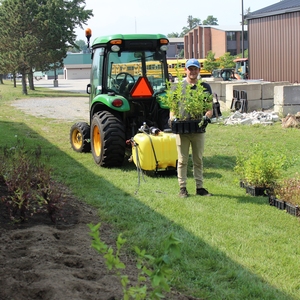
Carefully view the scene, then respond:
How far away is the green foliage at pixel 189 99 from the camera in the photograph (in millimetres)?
7465

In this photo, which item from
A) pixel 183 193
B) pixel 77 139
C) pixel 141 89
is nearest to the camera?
pixel 183 193

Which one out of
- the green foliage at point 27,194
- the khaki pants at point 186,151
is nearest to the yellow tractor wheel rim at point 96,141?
the khaki pants at point 186,151

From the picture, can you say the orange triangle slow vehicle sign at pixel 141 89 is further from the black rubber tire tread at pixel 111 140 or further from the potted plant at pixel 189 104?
the potted plant at pixel 189 104

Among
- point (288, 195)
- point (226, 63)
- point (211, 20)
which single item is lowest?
point (288, 195)

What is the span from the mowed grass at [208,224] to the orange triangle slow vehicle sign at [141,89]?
136cm

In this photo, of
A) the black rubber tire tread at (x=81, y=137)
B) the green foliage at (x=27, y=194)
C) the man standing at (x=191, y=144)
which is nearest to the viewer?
the green foliage at (x=27, y=194)

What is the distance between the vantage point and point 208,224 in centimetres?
637

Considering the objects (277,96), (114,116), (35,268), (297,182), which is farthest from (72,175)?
(277,96)

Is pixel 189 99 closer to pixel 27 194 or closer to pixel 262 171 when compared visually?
pixel 262 171

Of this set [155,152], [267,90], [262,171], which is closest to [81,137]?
[155,152]

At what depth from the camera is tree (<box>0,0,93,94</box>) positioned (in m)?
35.0

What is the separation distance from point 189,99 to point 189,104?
7 centimetres

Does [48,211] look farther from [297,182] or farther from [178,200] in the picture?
[297,182]

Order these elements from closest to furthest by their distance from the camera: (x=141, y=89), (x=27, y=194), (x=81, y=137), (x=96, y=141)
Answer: (x=27, y=194)
(x=141, y=89)
(x=96, y=141)
(x=81, y=137)
